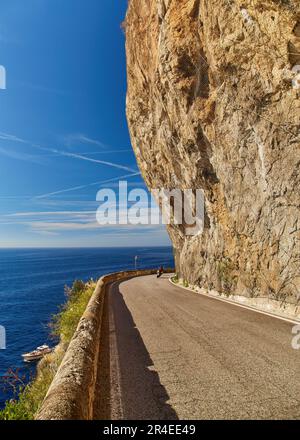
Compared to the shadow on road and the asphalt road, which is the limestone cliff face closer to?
the asphalt road

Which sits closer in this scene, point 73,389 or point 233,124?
point 73,389

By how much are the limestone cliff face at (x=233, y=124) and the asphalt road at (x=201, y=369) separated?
3.66 m

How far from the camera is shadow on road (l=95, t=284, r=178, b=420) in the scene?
16.4 ft

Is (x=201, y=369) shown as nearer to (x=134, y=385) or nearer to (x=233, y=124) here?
(x=134, y=385)

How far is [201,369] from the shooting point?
21.9 ft

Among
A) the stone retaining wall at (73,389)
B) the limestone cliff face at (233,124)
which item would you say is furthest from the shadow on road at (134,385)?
the limestone cliff face at (233,124)

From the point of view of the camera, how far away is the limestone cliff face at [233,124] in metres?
11.4

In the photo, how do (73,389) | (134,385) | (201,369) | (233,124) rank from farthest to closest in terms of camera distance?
(233,124) → (201,369) → (134,385) → (73,389)

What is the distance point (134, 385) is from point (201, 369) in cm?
150

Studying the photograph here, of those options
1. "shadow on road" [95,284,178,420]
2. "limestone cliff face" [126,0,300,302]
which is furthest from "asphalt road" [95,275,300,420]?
"limestone cliff face" [126,0,300,302]

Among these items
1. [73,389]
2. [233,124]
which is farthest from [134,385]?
[233,124]

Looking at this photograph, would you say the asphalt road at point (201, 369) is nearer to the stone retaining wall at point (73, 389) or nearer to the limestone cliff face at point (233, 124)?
the stone retaining wall at point (73, 389)
